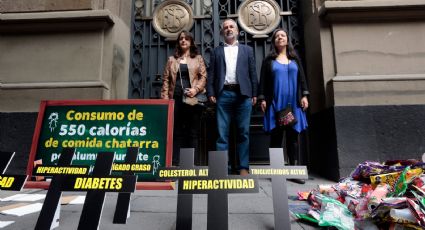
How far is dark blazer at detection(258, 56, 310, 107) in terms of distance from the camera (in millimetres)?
3695

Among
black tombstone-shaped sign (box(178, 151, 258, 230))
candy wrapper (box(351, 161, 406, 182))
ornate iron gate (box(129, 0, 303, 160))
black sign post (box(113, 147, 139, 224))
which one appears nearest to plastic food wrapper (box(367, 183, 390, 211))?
candy wrapper (box(351, 161, 406, 182))

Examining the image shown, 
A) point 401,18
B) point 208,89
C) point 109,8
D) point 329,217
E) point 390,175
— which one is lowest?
point 329,217

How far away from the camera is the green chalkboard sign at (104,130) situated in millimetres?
2941

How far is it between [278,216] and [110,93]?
3569 mm

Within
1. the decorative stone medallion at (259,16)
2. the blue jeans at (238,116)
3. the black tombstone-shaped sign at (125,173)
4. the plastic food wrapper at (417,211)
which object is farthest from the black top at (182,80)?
the plastic food wrapper at (417,211)

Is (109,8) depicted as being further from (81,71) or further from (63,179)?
(63,179)

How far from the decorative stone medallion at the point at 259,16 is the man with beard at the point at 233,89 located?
1.40 m

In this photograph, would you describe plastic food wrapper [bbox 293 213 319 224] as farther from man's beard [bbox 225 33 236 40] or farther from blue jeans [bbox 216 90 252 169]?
man's beard [bbox 225 33 236 40]

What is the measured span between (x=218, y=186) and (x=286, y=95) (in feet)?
7.94

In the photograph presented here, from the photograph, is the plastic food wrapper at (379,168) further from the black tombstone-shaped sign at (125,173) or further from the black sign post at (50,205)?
the black sign post at (50,205)

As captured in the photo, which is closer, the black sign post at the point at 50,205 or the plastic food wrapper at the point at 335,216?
the black sign post at the point at 50,205

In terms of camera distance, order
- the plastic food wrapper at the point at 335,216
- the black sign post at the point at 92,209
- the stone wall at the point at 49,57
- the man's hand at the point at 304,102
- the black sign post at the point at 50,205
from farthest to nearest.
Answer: the stone wall at the point at 49,57 → the man's hand at the point at 304,102 → the plastic food wrapper at the point at 335,216 → the black sign post at the point at 50,205 → the black sign post at the point at 92,209

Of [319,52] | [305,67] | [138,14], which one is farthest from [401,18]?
[138,14]

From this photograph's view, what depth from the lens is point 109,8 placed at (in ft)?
15.0
